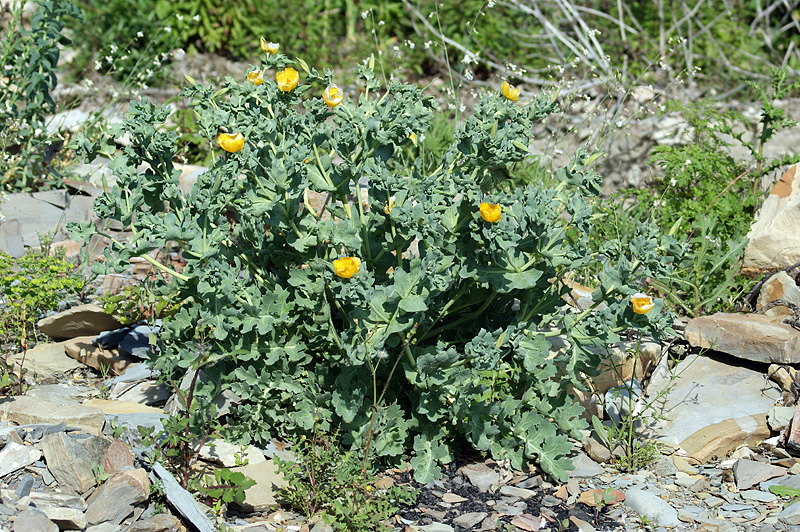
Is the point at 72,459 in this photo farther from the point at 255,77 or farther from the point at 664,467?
the point at 664,467

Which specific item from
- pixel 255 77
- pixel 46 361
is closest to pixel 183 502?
pixel 46 361

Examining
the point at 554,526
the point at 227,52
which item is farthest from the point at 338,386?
the point at 227,52

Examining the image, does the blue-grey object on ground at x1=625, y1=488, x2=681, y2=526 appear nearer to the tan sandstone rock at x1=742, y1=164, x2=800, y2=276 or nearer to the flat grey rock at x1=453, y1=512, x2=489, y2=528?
the flat grey rock at x1=453, y1=512, x2=489, y2=528

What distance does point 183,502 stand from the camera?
259cm

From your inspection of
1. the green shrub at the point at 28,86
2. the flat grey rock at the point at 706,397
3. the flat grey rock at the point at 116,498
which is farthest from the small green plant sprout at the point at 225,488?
the green shrub at the point at 28,86

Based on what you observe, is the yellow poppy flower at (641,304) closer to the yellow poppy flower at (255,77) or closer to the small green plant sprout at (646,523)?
the small green plant sprout at (646,523)

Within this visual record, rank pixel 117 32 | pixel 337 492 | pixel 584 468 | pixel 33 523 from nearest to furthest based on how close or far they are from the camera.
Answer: pixel 33 523
pixel 337 492
pixel 584 468
pixel 117 32

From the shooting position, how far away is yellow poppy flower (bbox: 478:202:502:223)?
2.62 metres

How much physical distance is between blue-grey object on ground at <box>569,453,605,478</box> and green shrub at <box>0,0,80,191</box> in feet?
12.1

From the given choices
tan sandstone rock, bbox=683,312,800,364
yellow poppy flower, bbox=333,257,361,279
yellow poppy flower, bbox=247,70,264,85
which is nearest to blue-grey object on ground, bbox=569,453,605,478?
tan sandstone rock, bbox=683,312,800,364

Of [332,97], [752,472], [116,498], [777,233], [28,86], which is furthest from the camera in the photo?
Answer: [28,86]

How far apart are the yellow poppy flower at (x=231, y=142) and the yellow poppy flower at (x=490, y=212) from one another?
897 millimetres

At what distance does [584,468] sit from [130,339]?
213 centimetres

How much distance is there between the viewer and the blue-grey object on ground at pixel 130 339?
11.9 ft
